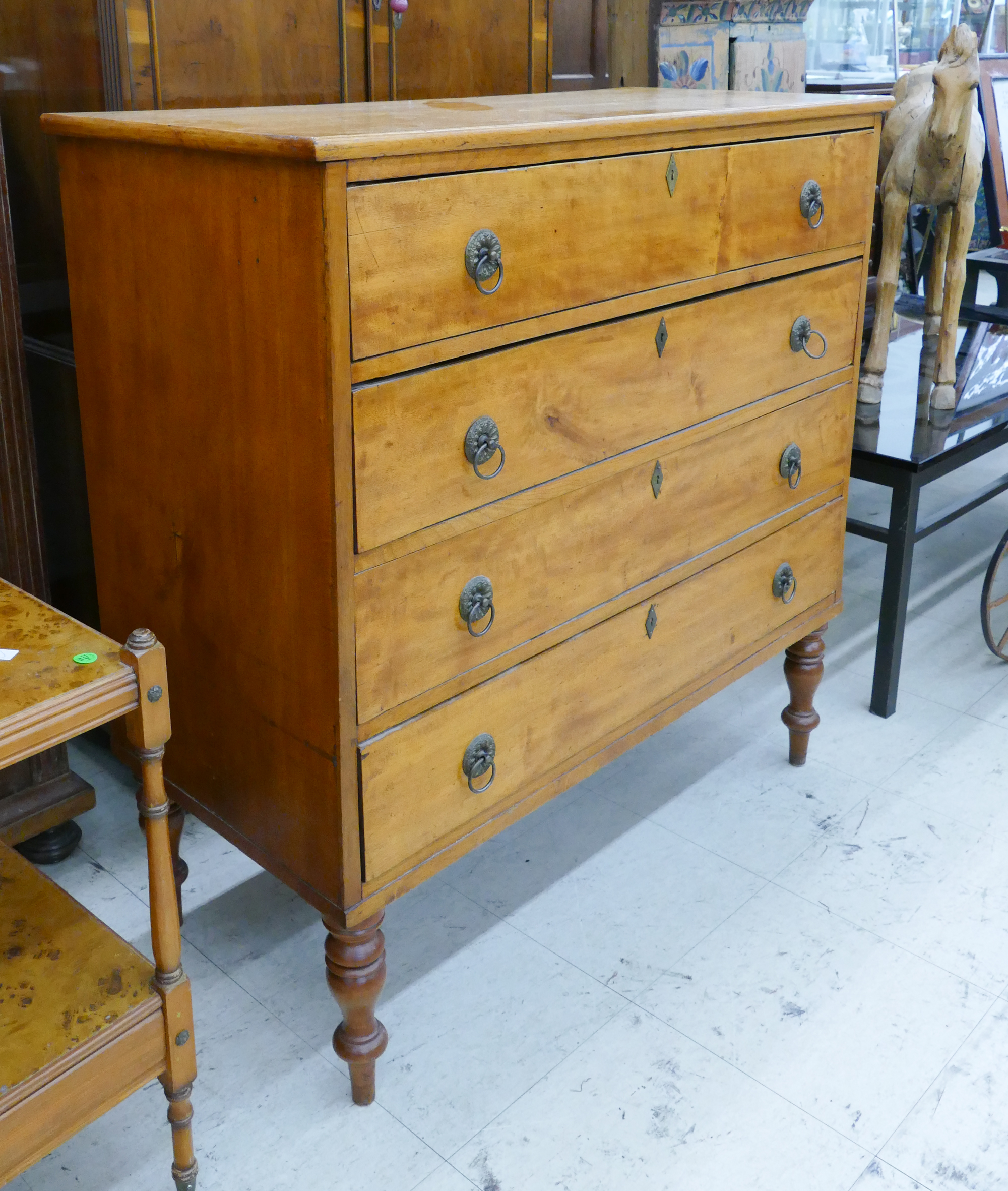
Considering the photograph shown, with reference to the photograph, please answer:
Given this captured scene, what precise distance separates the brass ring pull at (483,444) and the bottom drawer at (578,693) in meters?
0.32

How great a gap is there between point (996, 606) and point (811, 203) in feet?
4.68

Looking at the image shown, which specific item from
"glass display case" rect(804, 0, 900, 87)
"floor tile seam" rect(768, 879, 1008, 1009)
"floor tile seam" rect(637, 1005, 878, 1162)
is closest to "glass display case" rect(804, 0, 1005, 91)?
"glass display case" rect(804, 0, 900, 87)

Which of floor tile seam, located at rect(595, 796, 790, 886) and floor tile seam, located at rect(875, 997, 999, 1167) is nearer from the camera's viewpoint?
floor tile seam, located at rect(875, 997, 999, 1167)

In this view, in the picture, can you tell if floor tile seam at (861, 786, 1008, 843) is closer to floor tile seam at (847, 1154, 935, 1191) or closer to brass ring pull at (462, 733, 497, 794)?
floor tile seam at (847, 1154, 935, 1191)

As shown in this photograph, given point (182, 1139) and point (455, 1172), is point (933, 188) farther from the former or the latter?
point (182, 1139)

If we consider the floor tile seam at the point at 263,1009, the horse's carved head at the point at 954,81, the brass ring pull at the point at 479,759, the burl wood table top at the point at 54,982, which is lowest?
the floor tile seam at the point at 263,1009

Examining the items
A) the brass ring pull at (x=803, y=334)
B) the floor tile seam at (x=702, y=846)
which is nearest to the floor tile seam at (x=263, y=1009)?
the floor tile seam at (x=702, y=846)

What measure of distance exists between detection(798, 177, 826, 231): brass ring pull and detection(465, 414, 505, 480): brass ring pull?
783mm

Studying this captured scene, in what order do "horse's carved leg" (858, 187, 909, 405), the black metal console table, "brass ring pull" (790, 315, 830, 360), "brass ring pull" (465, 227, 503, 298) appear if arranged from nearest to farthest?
"brass ring pull" (465, 227, 503, 298)
"brass ring pull" (790, 315, 830, 360)
the black metal console table
"horse's carved leg" (858, 187, 909, 405)

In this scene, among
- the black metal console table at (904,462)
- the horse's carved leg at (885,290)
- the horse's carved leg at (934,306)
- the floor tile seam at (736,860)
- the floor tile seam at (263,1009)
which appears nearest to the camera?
the floor tile seam at (263,1009)

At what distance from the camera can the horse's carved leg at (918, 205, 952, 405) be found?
3.03 metres

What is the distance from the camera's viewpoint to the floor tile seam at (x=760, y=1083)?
68.1 inches

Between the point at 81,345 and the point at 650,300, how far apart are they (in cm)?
83

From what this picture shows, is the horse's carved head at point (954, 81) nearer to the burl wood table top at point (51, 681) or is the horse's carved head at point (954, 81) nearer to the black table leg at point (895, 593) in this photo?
the black table leg at point (895, 593)
